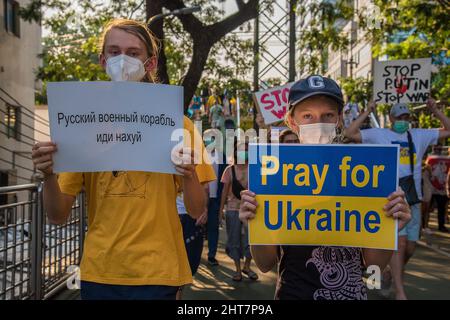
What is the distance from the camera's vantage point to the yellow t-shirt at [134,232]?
2.62 m

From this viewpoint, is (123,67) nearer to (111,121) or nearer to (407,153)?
(111,121)

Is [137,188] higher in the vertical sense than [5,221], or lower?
higher

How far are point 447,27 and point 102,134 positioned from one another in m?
10.5

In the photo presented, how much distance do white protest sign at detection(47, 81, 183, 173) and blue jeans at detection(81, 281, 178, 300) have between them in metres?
0.52

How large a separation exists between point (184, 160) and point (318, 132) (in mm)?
593

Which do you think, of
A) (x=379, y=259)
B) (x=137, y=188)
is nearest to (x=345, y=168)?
(x=379, y=259)

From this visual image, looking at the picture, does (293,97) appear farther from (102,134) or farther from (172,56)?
(172,56)

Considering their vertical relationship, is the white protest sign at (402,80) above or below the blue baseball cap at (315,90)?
above

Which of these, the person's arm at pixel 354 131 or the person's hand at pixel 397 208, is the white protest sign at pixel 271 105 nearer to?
the person's arm at pixel 354 131

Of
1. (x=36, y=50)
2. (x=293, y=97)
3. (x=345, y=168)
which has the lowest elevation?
(x=345, y=168)

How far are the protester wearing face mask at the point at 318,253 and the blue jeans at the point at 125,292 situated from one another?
1.47 ft

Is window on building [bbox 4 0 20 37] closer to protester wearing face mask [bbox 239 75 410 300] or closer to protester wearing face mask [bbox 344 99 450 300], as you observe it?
protester wearing face mask [bbox 344 99 450 300]

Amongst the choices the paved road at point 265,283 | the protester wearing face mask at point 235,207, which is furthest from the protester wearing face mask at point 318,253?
the protester wearing face mask at point 235,207

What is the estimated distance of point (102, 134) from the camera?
2674 millimetres
